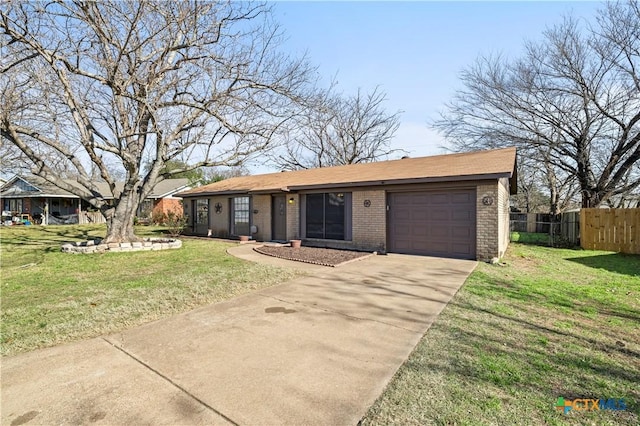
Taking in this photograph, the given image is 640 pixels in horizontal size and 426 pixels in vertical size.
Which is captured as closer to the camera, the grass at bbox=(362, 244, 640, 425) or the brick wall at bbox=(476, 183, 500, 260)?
the grass at bbox=(362, 244, 640, 425)

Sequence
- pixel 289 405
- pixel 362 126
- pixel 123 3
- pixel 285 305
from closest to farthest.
→ pixel 289 405, pixel 285 305, pixel 123 3, pixel 362 126

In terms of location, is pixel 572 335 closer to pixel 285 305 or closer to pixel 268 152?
pixel 285 305

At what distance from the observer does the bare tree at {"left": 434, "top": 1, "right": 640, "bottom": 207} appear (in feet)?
46.1

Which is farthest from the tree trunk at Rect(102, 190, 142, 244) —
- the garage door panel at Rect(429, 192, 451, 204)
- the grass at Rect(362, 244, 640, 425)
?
the grass at Rect(362, 244, 640, 425)

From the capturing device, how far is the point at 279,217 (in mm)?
13773

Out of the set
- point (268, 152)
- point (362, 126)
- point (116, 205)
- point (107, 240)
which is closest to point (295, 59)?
point (268, 152)

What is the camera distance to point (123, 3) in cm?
780

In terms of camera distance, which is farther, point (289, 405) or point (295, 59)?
point (295, 59)

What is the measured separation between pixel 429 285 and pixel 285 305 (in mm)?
2931

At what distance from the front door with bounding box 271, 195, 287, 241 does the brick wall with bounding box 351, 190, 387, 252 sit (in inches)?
142

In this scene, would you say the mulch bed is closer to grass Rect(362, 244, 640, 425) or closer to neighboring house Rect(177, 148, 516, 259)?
neighboring house Rect(177, 148, 516, 259)

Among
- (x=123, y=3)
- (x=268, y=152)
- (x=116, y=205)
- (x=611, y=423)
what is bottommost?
(x=611, y=423)

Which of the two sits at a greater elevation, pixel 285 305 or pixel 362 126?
pixel 362 126

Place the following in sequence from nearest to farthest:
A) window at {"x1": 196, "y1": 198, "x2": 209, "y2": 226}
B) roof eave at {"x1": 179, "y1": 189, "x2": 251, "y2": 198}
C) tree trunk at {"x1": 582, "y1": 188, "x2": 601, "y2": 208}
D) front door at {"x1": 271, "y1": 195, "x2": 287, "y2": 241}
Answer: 1. front door at {"x1": 271, "y1": 195, "x2": 287, "y2": 241}
2. roof eave at {"x1": 179, "y1": 189, "x2": 251, "y2": 198}
3. tree trunk at {"x1": 582, "y1": 188, "x2": 601, "y2": 208}
4. window at {"x1": 196, "y1": 198, "x2": 209, "y2": 226}
